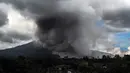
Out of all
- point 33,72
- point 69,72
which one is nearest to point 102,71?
point 69,72

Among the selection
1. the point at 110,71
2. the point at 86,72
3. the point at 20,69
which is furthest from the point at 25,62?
the point at 110,71

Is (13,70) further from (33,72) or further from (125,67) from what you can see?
(125,67)

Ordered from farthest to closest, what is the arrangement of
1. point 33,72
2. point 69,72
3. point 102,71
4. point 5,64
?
point 5,64, point 69,72, point 102,71, point 33,72

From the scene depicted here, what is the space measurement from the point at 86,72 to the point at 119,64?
54.2ft

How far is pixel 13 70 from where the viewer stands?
160 m

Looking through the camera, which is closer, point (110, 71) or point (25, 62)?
point (110, 71)

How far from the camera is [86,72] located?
148 m

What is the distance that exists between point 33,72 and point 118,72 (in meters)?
38.2

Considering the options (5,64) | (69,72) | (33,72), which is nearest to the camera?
(33,72)

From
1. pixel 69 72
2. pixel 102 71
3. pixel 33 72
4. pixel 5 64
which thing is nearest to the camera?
pixel 33 72

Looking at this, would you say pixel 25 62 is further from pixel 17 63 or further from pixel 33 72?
pixel 33 72

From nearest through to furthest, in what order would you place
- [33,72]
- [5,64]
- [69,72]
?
1. [33,72]
2. [69,72]
3. [5,64]

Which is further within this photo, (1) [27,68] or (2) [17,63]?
(2) [17,63]

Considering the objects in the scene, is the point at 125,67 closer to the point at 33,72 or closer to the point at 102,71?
the point at 102,71
